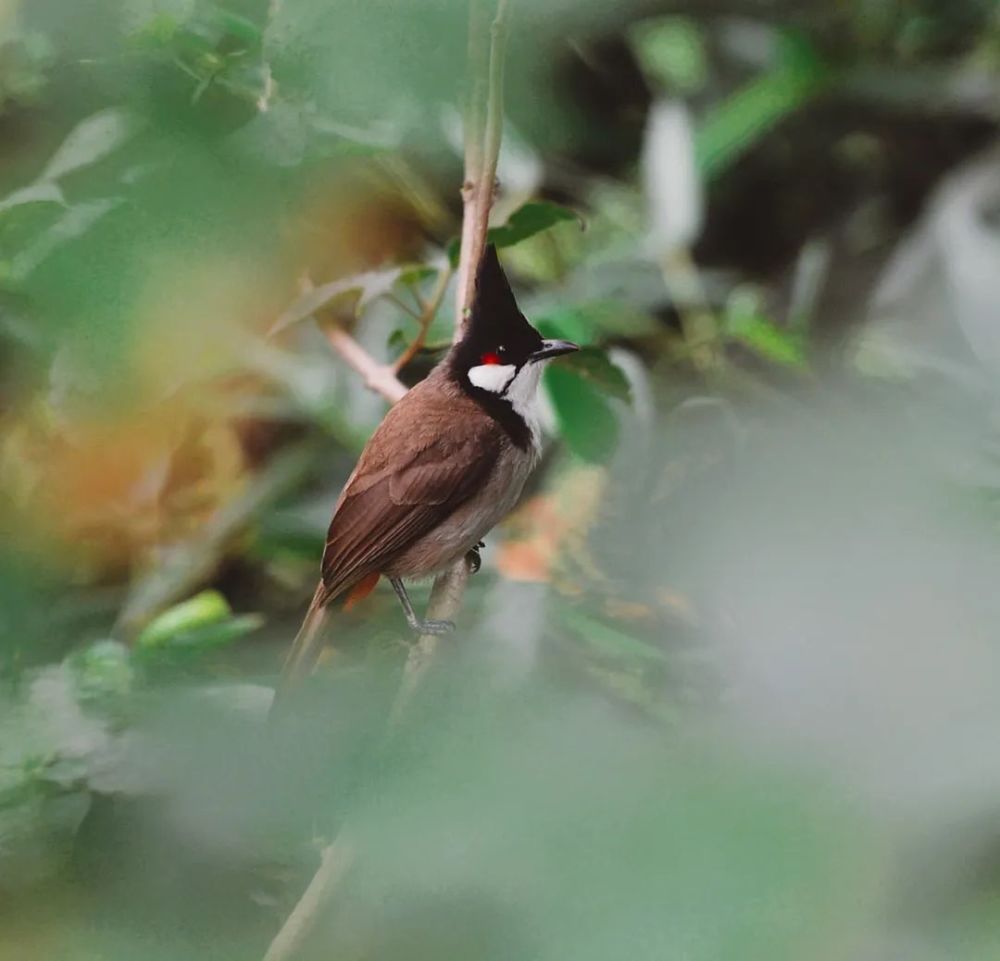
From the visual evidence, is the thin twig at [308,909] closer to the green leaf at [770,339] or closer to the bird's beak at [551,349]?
the bird's beak at [551,349]

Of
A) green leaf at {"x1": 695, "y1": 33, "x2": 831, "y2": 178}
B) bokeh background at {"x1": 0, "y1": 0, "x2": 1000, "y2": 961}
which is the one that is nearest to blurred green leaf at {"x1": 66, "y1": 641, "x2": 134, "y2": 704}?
bokeh background at {"x1": 0, "y1": 0, "x2": 1000, "y2": 961}

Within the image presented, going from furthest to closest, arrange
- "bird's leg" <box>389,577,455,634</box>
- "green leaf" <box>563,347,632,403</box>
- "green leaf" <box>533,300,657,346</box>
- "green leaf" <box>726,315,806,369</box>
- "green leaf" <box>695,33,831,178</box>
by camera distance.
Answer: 1. "green leaf" <box>695,33,831,178</box>
2. "green leaf" <box>726,315,806,369</box>
3. "green leaf" <box>533,300,657,346</box>
4. "green leaf" <box>563,347,632,403</box>
5. "bird's leg" <box>389,577,455,634</box>

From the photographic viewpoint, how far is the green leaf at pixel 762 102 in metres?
1.66

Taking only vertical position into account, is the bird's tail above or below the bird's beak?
below

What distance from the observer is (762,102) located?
1733 millimetres

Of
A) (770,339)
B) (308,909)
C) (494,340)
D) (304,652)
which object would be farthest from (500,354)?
(770,339)

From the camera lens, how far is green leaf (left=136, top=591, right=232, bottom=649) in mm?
748

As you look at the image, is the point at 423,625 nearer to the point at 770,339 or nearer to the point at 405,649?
the point at 405,649

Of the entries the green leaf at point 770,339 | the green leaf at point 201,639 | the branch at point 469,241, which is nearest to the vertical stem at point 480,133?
the branch at point 469,241

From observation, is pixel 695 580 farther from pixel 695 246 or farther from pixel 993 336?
pixel 695 246

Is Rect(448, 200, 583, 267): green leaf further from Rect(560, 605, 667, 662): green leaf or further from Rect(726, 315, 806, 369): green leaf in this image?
Rect(726, 315, 806, 369): green leaf

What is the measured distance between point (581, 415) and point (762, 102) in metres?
1.08

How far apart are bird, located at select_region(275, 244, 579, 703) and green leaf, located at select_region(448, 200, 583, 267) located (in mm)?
74

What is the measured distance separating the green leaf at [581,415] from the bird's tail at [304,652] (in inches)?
9.1
